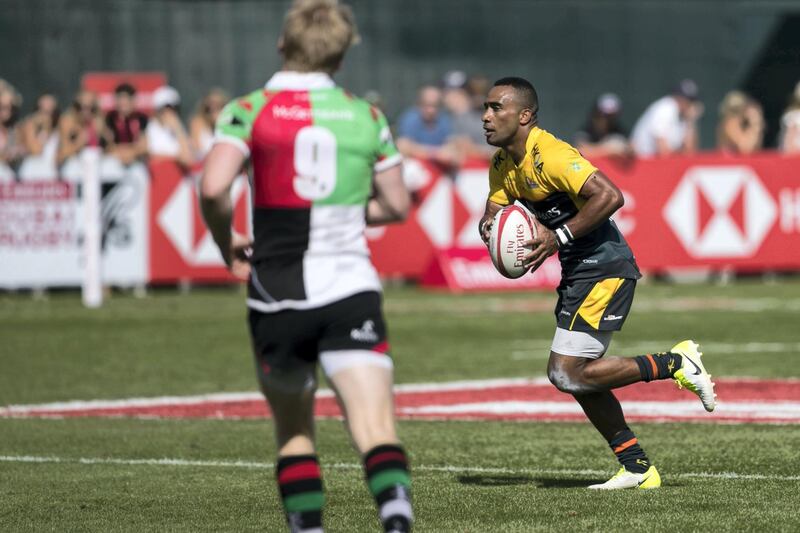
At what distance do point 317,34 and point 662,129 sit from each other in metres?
18.6

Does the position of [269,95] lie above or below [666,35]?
above

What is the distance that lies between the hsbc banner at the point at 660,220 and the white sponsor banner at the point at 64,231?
3055 millimetres

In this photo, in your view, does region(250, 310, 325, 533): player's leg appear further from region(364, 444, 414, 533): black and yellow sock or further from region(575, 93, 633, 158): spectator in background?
region(575, 93, 633, 158): spectator in background

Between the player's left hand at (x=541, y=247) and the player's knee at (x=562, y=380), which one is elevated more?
the player's left hand at (x=541, y=247)

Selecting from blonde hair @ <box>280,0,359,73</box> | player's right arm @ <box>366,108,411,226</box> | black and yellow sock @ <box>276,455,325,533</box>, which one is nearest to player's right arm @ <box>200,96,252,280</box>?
blonde hair @ <box>280,0,359,73</box>

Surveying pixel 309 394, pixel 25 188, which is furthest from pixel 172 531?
pixel 25 188

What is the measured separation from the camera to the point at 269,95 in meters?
6.15

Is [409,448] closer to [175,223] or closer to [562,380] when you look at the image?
[562,380]

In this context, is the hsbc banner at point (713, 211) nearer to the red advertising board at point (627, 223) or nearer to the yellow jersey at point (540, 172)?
the red advertising board at point (627, 223)

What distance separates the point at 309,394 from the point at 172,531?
1.69 m

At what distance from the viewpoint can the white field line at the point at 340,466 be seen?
9.06 m

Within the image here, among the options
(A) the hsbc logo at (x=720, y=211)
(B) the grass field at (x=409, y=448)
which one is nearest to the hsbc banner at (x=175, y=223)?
(B) the grass field at (x=409, y=448)

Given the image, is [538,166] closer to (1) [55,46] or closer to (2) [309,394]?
(2) [309,394]

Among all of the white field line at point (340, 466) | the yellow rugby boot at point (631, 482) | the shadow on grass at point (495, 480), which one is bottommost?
the white field line at point (340, 466)
